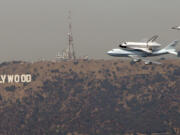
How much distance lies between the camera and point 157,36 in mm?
73125

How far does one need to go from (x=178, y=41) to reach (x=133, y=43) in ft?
39.2

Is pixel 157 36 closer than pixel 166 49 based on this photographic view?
Yes

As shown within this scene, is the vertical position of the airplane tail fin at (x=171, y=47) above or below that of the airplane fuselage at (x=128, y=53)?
above

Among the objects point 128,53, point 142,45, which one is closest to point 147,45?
point 142,45

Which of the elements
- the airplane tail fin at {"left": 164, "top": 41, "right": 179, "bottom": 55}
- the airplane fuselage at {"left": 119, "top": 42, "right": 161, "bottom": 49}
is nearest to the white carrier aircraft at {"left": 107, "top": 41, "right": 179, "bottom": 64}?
the airplane tail fin at {"left": 164, "top": 41, "right": 179, "bottom": 55}

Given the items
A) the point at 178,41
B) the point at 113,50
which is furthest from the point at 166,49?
the point at 113,50

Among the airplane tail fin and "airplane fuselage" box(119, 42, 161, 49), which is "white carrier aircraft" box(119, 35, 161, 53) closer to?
"airplane fuselage" box(119, 42, 161, 49)

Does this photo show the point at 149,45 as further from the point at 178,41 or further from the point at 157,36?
the point at 178,41

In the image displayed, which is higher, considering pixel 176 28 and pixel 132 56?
pixel 176 28

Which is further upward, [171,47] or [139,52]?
[171,47]

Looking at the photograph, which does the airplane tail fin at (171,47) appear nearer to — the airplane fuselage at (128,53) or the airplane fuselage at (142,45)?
the airplane fuselage at (128,53)

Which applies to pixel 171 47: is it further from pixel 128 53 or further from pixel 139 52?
pixel 128 53

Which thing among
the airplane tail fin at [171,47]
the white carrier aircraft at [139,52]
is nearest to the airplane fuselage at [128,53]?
the white carrier aircraft at [139,52]

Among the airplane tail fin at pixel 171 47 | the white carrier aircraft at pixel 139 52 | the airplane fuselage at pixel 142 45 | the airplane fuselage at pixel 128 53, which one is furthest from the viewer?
the airplane tail fin at pixel 171 47
